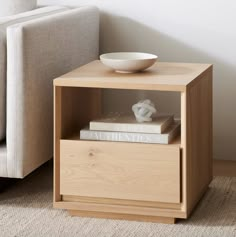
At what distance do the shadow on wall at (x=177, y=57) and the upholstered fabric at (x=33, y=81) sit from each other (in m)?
0.36

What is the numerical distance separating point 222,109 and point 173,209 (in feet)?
2.56

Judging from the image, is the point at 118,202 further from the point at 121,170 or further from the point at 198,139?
the point at 198,139

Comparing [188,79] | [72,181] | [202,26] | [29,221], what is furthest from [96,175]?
[202,26]

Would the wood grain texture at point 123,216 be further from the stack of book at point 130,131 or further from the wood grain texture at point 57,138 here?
the stack of book at point 130,131

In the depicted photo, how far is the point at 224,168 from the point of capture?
115 inches

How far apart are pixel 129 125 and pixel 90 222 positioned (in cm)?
32

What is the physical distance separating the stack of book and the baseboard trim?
0.54 meters

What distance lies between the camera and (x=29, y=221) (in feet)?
7.59

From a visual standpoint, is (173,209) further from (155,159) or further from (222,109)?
(222,109)

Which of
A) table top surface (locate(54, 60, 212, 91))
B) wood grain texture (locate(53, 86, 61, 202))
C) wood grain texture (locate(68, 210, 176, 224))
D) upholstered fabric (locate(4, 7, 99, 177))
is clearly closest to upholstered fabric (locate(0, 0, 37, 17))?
upholstered fabric (locate(4, 7, 99, 177))

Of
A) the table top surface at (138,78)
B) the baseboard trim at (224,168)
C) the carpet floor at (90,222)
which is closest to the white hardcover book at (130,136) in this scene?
the table top surface at (138,78)

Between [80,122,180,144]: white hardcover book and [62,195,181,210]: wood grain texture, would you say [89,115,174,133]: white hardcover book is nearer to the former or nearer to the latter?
[80,122,180,144]: white hardcover book

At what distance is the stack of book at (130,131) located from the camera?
2266mm

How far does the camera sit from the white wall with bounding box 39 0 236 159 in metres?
2.90
